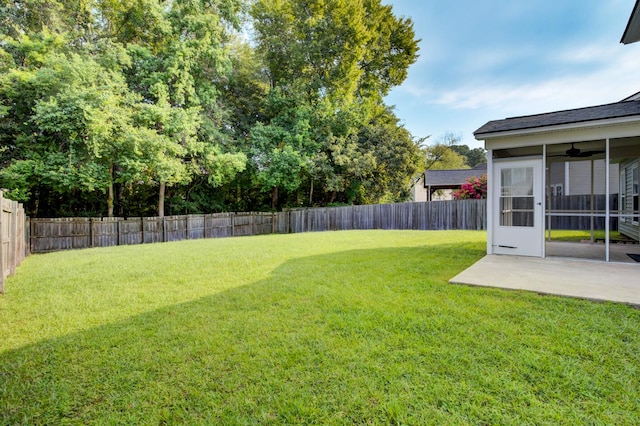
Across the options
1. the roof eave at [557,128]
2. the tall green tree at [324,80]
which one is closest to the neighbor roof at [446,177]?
the tall green tree at [324,80]

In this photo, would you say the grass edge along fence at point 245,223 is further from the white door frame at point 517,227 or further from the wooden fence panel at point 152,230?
the white door frame at point 517,227

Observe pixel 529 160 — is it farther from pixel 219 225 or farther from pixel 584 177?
pixel 584 177

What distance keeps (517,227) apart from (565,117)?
6.85 ft

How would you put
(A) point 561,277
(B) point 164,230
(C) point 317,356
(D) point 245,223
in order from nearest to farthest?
(C) point 317,356
(A) point 561,277
(B) point 164,230
(D) point 245,223

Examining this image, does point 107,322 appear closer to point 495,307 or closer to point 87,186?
point 495,307

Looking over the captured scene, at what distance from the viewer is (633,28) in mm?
7031

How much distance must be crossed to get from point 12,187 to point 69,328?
10.4m

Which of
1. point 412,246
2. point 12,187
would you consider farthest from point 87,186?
point 412,246

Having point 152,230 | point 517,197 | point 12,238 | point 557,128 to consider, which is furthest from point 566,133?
point 152,230

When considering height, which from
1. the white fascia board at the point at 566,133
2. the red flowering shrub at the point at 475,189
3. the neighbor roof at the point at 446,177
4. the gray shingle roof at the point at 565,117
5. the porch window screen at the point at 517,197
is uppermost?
the neighbor roof at the point at 446,177

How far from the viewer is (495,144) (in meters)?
5.98

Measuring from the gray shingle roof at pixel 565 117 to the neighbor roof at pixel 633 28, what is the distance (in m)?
2.48

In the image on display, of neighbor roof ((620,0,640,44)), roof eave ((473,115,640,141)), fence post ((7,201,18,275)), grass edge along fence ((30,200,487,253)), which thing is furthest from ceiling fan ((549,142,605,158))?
fence post ((7,201,18,275))

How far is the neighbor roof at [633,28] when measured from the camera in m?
6.57
